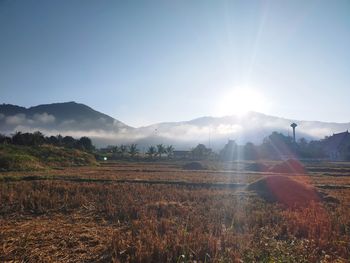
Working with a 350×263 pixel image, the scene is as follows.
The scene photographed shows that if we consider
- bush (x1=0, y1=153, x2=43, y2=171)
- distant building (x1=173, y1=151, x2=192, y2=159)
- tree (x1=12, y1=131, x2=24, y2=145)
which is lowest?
bush (x1=0, y1=153, x2=43, y2=171)

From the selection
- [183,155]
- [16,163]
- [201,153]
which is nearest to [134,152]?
[201,153]

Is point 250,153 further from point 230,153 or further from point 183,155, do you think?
point 183,155

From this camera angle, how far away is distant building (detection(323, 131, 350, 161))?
3351 inches

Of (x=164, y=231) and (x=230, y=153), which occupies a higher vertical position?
(x=230, y=153)

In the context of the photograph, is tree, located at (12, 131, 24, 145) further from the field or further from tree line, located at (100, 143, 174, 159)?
the field

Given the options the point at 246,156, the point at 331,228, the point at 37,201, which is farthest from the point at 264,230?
the point at 246,156

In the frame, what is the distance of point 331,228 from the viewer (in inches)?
399

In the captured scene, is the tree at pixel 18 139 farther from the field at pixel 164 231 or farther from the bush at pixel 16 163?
the field at pixel 164 231

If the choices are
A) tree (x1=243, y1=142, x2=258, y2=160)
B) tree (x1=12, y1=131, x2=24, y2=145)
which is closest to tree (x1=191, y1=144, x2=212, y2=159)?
tree (x1=243, y1=142, x2=258, y2=160)

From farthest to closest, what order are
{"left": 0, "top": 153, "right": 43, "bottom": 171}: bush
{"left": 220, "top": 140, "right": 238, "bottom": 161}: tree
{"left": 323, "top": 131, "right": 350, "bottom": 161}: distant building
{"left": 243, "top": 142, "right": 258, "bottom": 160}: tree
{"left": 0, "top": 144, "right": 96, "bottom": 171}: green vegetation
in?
{"left": 220, "top": 140, "right": 238, "bottom": 161}: tree
{"left": 243, "top": 142, "right": 258, "bottom": 160}: tree
{"left": 323, "top": 131, "right": 350, "bottom": 161}: distant building
{"left": 0, "top": 144, "right": 96, "bottom": 171}: green vegetation
{"left": 0, "top": 153, "right": 43, "bottom": 171}: bush

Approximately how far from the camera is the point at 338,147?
8956 centimetres

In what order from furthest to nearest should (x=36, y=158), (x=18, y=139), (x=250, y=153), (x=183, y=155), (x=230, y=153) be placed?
(x=183, y=155), (x=230, y=153), (x=250, y=153), (x=18, y=139), (x=36, y=158)

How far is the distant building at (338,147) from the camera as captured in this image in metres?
85.1

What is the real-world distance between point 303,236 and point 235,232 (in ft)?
6.05
